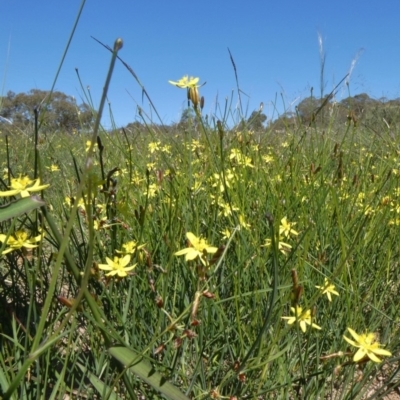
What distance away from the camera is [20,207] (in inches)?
22.6

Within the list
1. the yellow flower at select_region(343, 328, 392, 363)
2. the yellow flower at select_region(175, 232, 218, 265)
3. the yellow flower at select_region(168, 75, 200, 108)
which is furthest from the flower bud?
the yellow flower at select_region(343, 328, 392, 363)

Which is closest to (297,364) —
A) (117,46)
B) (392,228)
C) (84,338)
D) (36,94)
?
(84,338)

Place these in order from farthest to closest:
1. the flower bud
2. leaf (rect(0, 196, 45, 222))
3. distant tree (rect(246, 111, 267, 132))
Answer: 1. distant tree (rect(246, 111, 267, 132))
2. the flower bud
3. leaf (rect(0, 196, 45, 222))

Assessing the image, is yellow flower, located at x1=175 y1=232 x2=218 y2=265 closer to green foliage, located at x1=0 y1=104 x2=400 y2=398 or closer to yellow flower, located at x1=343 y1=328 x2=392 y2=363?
green foliage, located at x1=0 y1=104 x2=400 y2=398

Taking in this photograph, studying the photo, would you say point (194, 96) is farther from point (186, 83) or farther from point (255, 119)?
point (255, 119)

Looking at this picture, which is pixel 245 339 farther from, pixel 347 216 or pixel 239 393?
pixel 347 216

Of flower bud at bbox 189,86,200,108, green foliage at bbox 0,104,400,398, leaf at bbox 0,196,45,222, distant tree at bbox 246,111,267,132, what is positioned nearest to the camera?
leaf at bbox 0,196,45,222

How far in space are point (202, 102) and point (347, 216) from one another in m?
0.58

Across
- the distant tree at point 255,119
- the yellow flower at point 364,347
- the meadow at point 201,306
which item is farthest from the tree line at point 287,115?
the yellow flower at point 364,347

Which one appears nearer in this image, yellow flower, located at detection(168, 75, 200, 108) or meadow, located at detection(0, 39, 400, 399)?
meadow, located at detection(0, 39, 400, 399)

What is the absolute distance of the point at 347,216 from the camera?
58.1 inches

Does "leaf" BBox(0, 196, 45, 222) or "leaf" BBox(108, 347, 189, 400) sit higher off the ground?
"leaf" BBox(0, 196, 45, 222)

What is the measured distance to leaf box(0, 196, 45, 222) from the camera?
0.53 metres

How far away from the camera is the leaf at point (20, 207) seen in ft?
1.75
